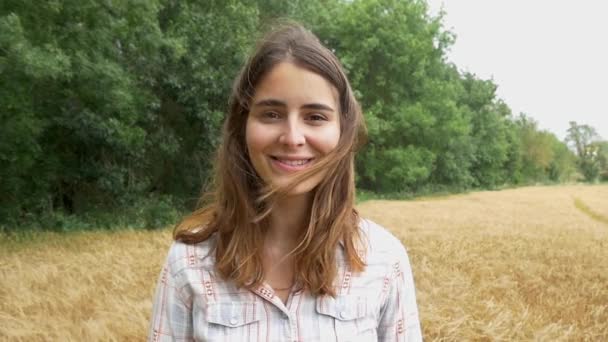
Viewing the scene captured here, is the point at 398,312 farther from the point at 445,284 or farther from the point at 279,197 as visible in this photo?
the point at 445,284

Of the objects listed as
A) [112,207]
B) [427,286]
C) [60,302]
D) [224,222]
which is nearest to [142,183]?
[112,207]

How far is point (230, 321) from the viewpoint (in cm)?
129

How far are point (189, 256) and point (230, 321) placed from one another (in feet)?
0.71

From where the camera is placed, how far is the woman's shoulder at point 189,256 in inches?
52.8

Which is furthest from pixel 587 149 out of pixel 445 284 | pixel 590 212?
pixel 445 284

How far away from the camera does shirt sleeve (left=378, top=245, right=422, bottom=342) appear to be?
4.64 feet

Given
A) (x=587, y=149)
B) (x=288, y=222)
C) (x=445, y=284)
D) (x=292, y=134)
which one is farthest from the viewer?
(x=587, y=149)

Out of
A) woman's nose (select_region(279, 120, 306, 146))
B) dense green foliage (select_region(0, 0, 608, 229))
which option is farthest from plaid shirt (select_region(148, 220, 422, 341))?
dense green foliage (select_region(0, 0, 608, 229))

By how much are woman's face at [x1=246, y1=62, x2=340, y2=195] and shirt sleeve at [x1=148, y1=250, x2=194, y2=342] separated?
1.32ft

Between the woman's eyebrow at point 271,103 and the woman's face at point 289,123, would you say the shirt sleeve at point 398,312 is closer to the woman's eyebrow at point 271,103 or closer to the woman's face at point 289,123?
the woman's face at point 289,123

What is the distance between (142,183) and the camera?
10352 millimetres

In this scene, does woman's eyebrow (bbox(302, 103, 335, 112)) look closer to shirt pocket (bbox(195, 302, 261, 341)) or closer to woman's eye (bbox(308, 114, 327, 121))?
woman's eye (bbox(308, 114, 327, 121))

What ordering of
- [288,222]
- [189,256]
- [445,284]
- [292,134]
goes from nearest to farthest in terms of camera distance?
1. [292,134]
2. [189,256]
3. [288,222]
4. [445,284]

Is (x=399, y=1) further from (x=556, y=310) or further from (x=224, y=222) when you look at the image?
(x=224, y=222)
